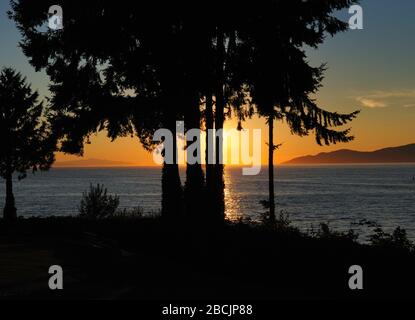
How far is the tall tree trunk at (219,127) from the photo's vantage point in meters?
18.5

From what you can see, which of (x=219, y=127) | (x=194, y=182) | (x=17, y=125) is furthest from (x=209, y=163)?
(x=17, y=125)

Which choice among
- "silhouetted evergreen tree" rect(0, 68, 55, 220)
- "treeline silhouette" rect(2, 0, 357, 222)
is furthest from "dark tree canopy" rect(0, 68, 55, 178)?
"treeline silhouette" rect(2, 0, 357, 222)

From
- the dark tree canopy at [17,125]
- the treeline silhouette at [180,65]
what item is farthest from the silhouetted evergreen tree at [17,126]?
the treeline silhouette at [180,65]

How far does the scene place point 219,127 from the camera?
771 inches

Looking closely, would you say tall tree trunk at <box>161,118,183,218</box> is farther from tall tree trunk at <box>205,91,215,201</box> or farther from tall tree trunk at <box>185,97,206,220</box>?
tall tree trunk at <box>205,91,215,201</box>

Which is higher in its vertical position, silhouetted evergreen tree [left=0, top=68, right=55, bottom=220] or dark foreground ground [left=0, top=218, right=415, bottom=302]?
silhouetted evergreen tree [left=0, top=68, right=55, bottom=220]

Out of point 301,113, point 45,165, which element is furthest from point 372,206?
point 301,113

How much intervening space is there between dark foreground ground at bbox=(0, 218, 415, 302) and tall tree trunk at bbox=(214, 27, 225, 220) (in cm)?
181

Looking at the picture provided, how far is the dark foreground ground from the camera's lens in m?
9.90

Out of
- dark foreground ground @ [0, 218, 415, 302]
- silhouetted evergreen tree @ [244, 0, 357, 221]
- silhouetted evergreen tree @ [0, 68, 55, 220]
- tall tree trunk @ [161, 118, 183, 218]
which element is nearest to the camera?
dark foreground ground @ [0, 218, 415, 302]

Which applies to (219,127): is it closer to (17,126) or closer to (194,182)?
(194,182)

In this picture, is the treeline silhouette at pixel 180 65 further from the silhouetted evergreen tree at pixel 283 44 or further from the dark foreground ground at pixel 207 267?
the dark foreground ground at pixel 207 267
